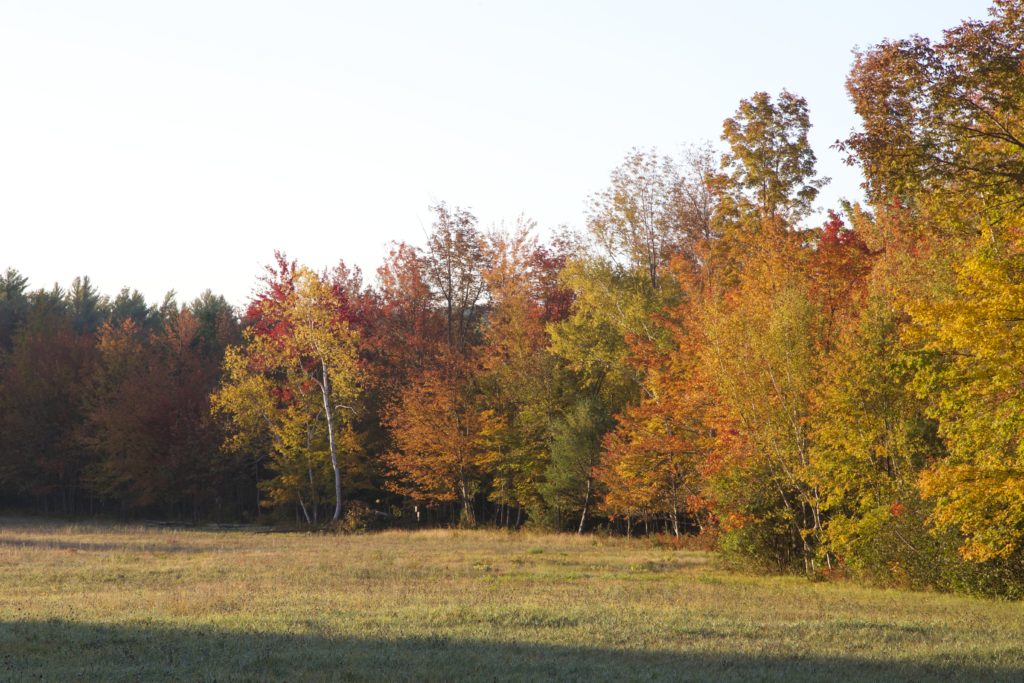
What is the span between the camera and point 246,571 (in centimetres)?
2603

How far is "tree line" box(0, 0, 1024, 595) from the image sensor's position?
61.6ft

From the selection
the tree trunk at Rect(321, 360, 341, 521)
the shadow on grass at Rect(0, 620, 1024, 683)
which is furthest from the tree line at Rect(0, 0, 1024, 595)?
the shadow on grass at Rect(0, 620, 1024, 683)

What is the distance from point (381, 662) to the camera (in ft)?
41.7

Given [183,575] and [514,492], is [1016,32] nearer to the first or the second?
[183,575]

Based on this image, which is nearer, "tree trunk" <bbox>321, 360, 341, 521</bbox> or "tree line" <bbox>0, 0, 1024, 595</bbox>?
"tree line" <bbox>0, 0, 1024, 595</bbox>

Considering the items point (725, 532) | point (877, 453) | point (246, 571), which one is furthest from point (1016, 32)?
point (246, 571)

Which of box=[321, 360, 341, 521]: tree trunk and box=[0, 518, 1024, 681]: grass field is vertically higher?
box=[321, 360, 341, 521]: tree trunk

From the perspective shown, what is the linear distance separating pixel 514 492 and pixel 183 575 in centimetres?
2527

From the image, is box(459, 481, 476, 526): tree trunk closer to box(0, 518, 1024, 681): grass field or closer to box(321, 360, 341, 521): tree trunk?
box(321, 360, 341, 521): tree trunk

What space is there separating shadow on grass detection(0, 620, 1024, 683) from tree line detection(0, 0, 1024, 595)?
7.33 meters

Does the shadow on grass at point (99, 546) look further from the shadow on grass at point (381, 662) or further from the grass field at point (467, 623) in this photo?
the shadow on grass at point (381, 662)

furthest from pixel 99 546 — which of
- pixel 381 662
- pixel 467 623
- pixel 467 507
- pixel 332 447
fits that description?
pixel 381 662

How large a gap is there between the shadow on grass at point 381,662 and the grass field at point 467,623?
39mm

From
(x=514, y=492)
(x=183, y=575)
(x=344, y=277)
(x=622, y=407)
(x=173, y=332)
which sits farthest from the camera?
(x=173, y=332)
